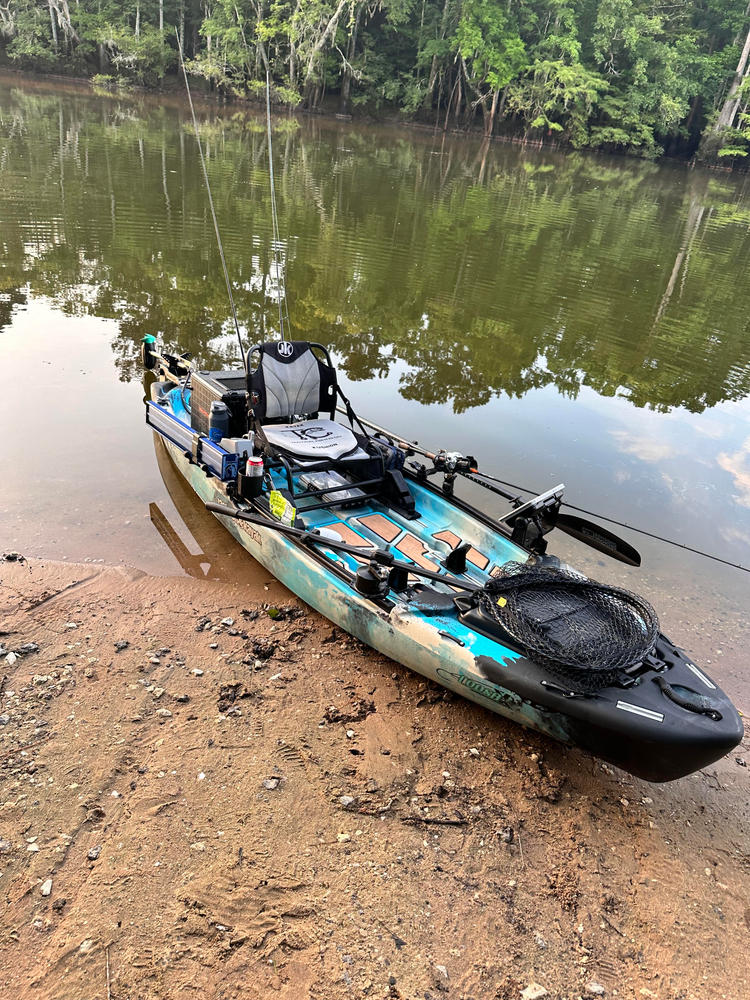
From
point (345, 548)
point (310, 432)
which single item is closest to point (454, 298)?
point (310, 432)

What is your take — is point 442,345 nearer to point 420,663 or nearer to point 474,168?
point 420,663

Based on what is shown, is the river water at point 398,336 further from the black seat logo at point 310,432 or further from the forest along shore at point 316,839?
the forest along shore at point 316,839

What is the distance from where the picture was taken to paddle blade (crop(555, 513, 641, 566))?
536 cm

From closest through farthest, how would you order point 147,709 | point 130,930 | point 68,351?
point 130,930, point 147,709, point 68,351

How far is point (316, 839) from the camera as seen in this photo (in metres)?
3.82

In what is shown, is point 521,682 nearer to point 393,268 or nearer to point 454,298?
point 454,298

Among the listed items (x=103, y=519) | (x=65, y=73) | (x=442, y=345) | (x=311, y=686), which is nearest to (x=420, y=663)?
(x=311, y=686)

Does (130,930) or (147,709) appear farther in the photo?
(147,709)

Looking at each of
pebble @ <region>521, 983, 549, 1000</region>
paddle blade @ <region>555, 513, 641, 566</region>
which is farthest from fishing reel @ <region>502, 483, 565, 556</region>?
pebble @ <region>521, 983, 549, 1000</region>

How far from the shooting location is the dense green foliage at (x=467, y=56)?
39.7m

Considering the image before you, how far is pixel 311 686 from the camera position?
16.2ft

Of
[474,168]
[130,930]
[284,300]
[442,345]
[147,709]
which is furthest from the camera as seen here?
[474,168]

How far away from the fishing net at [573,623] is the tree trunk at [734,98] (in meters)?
49.1

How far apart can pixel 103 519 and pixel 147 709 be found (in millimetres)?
2864
